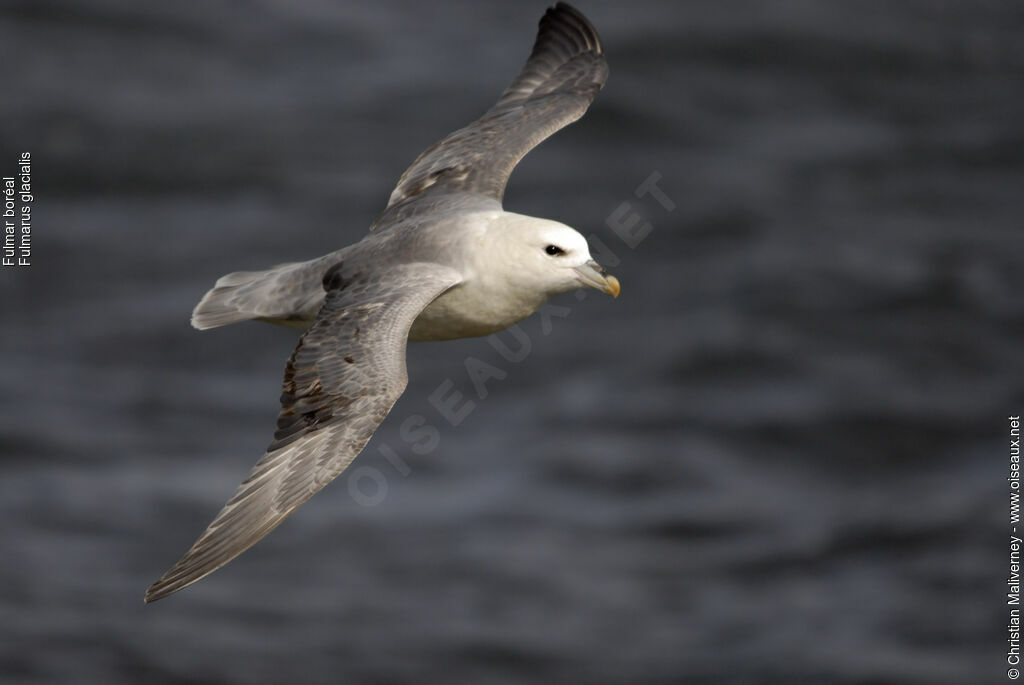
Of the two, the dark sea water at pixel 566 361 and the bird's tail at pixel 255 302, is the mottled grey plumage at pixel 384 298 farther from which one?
the dark sea water at pixel 566 361

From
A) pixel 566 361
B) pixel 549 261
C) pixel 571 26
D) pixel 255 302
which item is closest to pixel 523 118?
pixel 571 26

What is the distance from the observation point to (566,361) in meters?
28.8

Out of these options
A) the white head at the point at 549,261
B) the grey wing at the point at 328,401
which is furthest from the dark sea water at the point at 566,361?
the grey wing at the point at 328,401

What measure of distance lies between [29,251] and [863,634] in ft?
54.1

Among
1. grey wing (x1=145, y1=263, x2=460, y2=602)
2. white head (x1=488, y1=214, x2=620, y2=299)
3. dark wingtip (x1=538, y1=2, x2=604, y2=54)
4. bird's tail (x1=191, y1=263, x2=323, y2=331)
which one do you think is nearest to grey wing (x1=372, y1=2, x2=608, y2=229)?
dark wingtip (x1=538, y1=2, x2=604, y2=54)

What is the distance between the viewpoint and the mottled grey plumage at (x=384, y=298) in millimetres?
7707

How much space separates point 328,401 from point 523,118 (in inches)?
127

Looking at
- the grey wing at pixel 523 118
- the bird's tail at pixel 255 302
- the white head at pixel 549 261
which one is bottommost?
the bird's tail at pixel 255 302

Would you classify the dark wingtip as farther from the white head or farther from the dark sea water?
the dark sea water

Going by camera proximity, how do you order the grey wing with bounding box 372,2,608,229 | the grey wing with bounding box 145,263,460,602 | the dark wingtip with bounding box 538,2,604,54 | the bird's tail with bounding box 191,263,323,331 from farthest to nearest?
the dark wingtip with bounding box 538,2,604,54, the grey wing with bounding box 372,2,608,229, the bird's tail with bounding box 191,263,323,331, the grey wing with bounding box 145,263,460,602

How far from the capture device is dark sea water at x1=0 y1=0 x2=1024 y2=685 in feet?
82.4

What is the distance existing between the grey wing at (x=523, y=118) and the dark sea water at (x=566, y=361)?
47.5 feet

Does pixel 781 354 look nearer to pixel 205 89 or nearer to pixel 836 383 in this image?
pixel 836 383

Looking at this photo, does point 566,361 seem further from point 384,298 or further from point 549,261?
point 384,298
